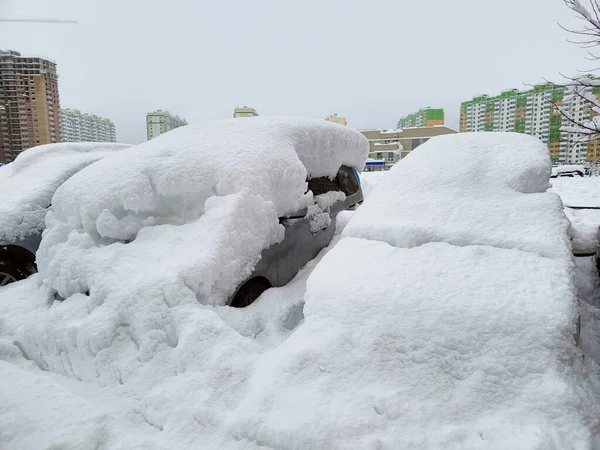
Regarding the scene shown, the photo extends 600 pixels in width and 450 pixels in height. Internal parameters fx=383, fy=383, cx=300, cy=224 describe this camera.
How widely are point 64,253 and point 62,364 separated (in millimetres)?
1021

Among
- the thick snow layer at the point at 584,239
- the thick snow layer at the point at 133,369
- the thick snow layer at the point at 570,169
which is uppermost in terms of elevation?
the thick snow layer at the point at 570,169

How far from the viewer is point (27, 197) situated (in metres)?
4.54

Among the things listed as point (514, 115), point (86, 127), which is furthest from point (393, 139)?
point (86, 127)

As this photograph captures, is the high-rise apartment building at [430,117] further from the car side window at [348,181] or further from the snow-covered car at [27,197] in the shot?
the snow-covered car at [27,197]

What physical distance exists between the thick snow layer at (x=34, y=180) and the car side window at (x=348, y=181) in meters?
3.53

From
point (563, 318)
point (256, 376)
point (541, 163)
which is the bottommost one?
point (256, 376)

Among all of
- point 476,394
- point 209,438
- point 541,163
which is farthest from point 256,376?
point 541,163

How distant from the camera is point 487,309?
2018mm

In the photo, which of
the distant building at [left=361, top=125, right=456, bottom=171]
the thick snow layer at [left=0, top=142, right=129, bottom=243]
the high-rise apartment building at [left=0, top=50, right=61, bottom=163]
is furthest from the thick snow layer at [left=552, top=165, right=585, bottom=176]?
the distant building at [left=361, top=125, right=456, bottom=171]

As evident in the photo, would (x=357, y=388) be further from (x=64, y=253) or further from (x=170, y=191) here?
(x=64, y=253)

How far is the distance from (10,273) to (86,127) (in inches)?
1469

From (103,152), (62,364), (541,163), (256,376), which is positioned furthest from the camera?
(103,152)

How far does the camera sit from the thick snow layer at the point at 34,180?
169 inches

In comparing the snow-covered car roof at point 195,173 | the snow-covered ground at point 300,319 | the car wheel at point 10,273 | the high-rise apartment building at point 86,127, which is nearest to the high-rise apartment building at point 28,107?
the car wheel at point 10,273
